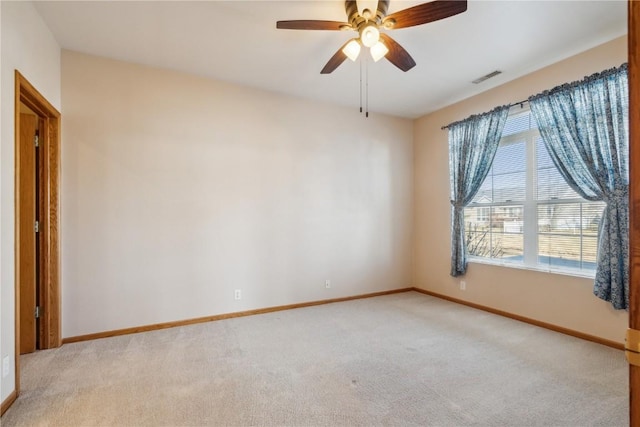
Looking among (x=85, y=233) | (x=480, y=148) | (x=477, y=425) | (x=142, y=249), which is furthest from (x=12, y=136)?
(x=480, y=148)

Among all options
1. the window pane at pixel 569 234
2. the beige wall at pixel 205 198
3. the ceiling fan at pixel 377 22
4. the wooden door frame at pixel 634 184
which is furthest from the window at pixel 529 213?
→ the wooden door frame at pixel 634 184

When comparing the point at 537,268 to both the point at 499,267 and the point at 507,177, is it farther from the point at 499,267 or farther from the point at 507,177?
the point at 507,177

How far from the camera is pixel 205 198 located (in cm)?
361

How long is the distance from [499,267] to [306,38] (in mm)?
3535

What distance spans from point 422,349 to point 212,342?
6.72 ft

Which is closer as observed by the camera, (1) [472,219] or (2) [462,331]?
(2) [462,331]

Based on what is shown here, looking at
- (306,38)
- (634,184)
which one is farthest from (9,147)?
(634,184)

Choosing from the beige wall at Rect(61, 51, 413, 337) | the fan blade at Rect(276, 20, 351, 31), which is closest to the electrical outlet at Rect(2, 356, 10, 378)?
the beige wall at Rect(61, 51, 413, 337)

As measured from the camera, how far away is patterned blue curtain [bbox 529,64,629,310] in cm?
273

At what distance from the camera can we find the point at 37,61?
8.22ft

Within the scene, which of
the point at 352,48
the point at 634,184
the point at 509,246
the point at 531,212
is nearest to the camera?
the point at 634,184

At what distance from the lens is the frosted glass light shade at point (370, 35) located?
214 centimetres

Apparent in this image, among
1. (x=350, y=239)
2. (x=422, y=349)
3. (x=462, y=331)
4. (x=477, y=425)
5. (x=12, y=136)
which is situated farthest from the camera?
(x=350, y=239)

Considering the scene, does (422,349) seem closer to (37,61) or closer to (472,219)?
(472,219)
